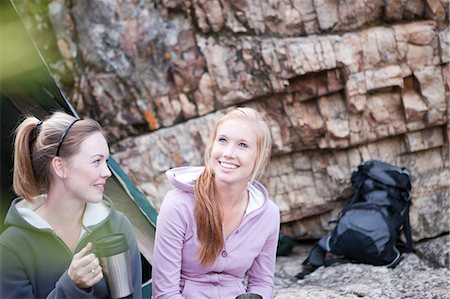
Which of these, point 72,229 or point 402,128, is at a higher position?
point 72,229

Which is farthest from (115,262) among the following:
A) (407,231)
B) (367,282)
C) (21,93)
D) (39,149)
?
(407,231)

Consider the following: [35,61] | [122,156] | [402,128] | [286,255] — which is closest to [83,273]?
[35,61]

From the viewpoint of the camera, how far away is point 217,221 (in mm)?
2594

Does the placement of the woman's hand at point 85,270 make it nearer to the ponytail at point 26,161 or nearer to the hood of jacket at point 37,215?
the hood of jacket at point 37,215

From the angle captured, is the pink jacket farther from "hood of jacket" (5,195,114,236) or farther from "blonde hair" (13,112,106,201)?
"blonde hair" (13,112,106,201)

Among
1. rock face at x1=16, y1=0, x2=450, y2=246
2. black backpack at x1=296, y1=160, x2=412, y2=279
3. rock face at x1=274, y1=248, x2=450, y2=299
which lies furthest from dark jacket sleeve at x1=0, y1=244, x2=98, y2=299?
rock face at x1=16, y1=0, x2=450, y2=246

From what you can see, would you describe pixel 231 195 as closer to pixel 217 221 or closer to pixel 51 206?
pixel 217 221

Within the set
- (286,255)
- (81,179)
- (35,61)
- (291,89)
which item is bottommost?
(286,255)

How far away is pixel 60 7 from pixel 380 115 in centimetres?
283

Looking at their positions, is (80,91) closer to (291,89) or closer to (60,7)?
(60,7)

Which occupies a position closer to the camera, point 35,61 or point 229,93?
point 35,61

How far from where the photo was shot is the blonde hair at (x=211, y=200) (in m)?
2.59

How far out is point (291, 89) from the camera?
16.5ft

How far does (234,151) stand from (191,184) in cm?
26
